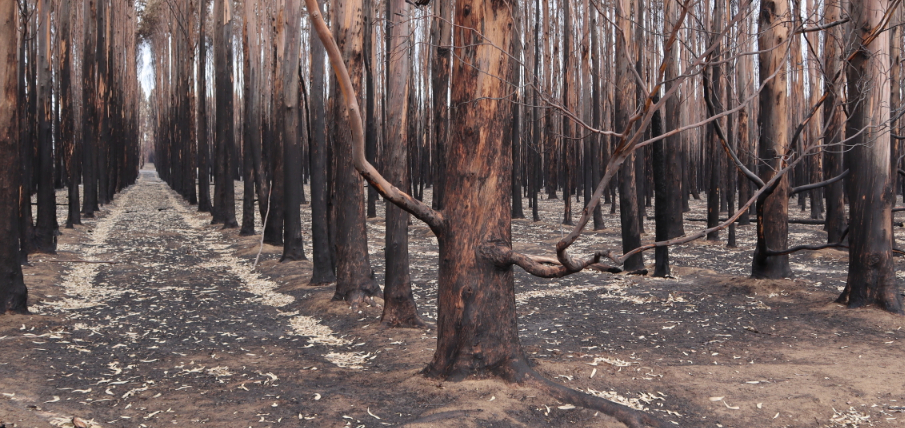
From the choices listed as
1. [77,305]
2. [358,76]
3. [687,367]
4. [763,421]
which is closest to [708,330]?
[687,367]

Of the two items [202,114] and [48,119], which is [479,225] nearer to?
[48,119]

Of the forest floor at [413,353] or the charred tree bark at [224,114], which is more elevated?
the charred tree bark at [224,114]

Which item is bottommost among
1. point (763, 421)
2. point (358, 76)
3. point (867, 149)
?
point (763, 421)

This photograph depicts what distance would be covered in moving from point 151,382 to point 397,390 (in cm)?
154

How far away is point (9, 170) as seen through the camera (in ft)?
18.9

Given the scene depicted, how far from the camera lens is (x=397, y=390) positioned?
370cm

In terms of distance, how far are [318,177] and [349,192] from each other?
157 centimetres

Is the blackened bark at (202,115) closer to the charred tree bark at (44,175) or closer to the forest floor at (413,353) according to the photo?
the charred tree bark at (44,175)

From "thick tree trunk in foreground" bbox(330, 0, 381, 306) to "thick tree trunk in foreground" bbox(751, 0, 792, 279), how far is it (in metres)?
4.08

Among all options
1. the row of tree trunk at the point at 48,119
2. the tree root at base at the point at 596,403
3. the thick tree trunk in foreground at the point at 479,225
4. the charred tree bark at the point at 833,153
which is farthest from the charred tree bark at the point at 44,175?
the charred tree bark at the point at 833,153

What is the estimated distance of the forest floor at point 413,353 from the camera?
343cm

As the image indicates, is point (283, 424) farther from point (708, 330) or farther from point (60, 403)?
point (708, 330)

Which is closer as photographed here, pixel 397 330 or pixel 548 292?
pixel 397 330

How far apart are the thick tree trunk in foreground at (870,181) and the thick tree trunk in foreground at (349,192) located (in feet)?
14.4
